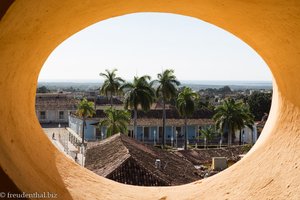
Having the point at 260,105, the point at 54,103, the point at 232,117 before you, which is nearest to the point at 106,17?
the point at 232,117

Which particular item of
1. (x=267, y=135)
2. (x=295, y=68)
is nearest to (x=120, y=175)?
(x=267, y=135)

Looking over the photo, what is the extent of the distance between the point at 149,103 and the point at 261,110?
28.1m

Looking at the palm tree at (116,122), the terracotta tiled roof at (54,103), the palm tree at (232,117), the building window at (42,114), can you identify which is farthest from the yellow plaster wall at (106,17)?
the building window at (42,114)

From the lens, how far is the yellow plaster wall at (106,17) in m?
2.53

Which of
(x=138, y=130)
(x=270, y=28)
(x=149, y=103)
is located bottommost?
(x=138, y=130)

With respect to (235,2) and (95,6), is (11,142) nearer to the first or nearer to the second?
(95,6)

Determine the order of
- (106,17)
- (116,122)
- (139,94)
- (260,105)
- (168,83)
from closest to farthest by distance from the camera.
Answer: (106,17)
(116,122)
(139,94)
(168,83)
(260,105)

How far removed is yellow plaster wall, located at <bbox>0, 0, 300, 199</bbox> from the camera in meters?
2.53

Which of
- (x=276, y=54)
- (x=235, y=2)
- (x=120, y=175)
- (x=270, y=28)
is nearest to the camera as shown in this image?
(x=235, y=2)

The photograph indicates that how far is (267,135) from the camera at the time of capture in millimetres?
4449

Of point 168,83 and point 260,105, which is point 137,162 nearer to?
point 168,83

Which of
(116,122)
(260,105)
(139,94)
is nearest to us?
(116,122)

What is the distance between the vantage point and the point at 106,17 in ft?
13.1

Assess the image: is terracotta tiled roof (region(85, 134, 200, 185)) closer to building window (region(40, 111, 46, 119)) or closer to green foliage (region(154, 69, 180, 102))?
green foliage (region(154, 69, 180, 102))
